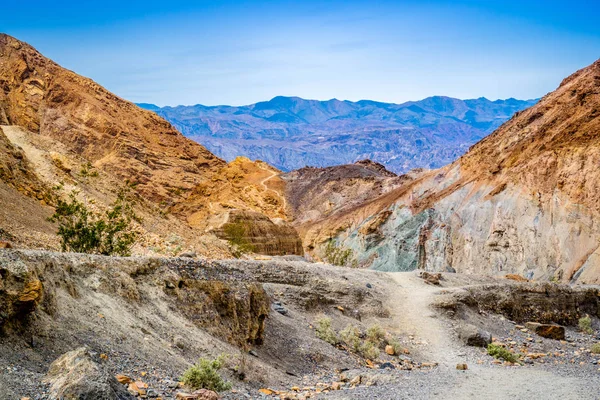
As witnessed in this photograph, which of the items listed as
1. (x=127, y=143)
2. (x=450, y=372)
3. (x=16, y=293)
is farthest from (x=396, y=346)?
(x=127, y=143)

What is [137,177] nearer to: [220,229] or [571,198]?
[220,229]

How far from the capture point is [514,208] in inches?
1882

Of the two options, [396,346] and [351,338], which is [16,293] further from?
[396,346]

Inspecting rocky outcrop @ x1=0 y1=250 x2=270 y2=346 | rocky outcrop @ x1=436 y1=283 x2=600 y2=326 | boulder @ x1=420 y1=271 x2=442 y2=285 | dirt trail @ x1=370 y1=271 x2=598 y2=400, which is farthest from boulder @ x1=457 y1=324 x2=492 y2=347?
rocky outcrop @ x1=0 y1=250 x2=270 y2=346

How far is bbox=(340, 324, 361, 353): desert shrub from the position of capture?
17.0 metres

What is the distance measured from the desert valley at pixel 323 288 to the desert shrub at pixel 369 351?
0.06 metres

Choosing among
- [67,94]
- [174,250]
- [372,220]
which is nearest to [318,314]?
[174,250]

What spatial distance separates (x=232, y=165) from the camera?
8956 cm

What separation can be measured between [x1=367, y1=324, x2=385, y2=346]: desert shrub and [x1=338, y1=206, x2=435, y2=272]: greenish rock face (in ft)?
121

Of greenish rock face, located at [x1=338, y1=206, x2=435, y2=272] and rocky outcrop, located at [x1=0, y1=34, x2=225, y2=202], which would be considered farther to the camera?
rocky outcrop, located at [x1=0, y1=34, x2=225, y2=202]

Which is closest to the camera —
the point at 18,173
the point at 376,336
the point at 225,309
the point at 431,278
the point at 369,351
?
the point at 225,309

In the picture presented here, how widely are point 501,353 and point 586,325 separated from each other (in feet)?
26.7

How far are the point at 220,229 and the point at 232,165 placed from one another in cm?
4481

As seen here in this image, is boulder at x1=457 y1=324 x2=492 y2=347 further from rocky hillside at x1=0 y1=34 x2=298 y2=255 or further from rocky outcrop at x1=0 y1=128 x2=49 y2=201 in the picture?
rocky hillside at x1=0 y1=34 x2=298 y2=255
